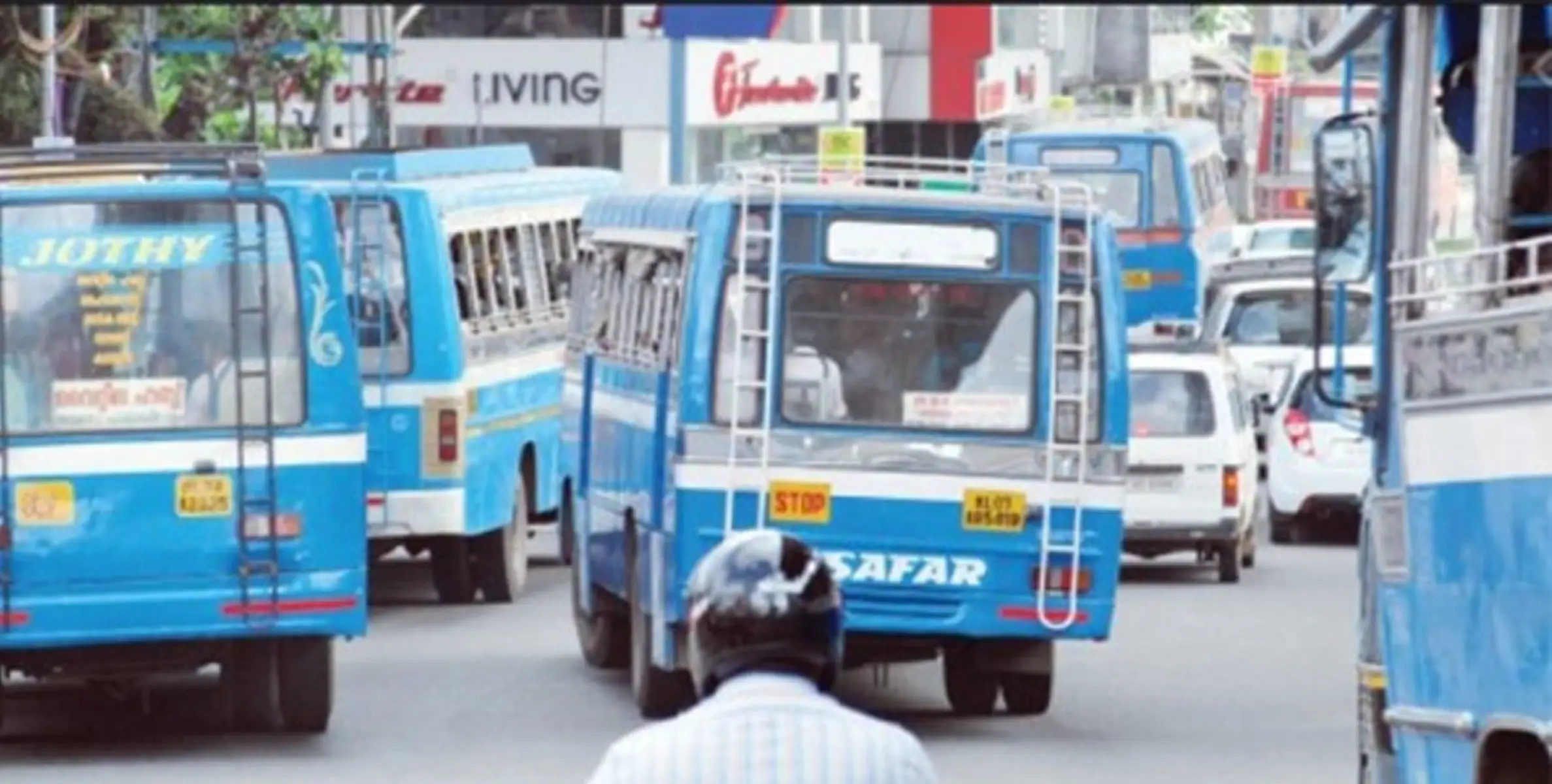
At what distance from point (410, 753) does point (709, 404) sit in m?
1.87

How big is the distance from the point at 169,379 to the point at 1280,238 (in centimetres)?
4004

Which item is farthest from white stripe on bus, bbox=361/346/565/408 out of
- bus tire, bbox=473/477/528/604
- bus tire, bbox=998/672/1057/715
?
bus tire, bbox=998/672/1057/715

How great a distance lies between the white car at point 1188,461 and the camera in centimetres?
2967

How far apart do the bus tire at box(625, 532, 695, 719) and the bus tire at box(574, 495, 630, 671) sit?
1.72 meters

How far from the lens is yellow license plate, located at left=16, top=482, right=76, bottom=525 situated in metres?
18.0

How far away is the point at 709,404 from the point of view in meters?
19.2

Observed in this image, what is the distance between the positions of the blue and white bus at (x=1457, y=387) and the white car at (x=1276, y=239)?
1723 inches

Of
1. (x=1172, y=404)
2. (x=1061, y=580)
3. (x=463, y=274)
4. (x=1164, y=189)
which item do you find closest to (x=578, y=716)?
(x=1061, y=580)

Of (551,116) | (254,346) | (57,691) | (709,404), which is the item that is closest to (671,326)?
(709,404)

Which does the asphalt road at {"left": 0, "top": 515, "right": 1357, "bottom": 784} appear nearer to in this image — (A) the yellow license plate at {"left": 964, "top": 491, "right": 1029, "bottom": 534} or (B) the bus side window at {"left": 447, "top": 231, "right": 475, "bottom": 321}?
(A) the yellow license plate at {"left": 964, "top": 491, "right": 1029, "bottom": 534}

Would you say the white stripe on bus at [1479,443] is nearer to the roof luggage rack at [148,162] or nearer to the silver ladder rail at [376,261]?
the roof luggage rack at [148,162]

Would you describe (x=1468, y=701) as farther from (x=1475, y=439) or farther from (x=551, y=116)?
(x=551, y=116)

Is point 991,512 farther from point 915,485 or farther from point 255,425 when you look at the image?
point 255,425

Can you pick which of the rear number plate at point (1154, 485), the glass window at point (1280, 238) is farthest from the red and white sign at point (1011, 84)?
the rear number plate at point (1154, 485)
